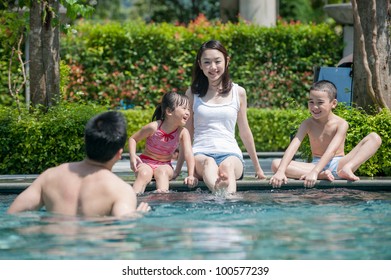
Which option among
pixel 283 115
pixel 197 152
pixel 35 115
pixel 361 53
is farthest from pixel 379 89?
pixel 283 115

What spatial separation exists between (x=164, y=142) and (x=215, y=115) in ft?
1.86

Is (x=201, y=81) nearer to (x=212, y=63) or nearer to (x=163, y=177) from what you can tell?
(x=212, y=63)

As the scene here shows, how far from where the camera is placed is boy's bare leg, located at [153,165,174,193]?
8180 millimetres

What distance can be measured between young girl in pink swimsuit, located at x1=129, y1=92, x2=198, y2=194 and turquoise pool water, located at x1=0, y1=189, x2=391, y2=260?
3.39ft

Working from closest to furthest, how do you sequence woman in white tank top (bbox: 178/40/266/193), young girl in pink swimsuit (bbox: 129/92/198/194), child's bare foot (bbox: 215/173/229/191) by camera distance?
child's bare foot (bbox: 215/173/229/191), young girl in pink swimsuit (bbox: 129/92/198/194), woman in white tank top (bbox: 178/40/266/193)

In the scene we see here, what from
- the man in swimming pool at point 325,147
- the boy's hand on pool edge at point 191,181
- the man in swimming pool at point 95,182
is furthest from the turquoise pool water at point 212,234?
the man in swimming pool at point 325,147

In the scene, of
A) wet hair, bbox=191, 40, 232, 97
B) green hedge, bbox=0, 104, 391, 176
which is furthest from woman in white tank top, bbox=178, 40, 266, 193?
green hedge, bbox=0, 104, 391, 176

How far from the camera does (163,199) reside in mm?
7734

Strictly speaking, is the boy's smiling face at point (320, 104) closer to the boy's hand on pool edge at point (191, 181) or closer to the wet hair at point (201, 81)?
the wet hair at point (201, 81)

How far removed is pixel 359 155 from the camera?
27.7ft

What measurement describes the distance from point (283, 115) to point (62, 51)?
4.43m

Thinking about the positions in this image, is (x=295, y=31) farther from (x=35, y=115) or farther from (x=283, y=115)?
(x=35, y=115)

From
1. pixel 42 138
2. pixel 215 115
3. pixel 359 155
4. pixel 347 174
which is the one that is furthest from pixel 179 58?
pixel 347 174

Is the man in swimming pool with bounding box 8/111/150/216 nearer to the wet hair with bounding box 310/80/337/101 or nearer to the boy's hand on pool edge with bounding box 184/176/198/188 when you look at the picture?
the boy's hand on pool edge with bounding box 184/176/198/188
